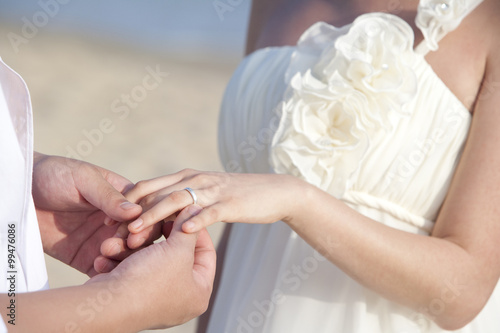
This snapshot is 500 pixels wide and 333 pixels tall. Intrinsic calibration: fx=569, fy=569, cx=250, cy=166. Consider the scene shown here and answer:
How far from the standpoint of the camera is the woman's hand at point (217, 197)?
1.25 meters

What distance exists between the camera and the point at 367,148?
5.23ft

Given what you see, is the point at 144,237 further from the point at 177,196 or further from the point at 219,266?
the point at 219,266

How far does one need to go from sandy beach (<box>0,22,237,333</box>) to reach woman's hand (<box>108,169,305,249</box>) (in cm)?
294

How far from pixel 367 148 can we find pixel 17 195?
941mm

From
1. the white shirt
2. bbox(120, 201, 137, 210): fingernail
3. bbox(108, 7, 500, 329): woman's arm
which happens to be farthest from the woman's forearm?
the white shirt

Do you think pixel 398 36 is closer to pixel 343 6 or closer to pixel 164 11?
pixel 343 6

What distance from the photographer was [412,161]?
164 centimetres

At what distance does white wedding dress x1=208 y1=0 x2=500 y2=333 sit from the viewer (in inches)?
63.3

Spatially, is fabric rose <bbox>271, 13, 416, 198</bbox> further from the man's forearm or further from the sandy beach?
the sandy beach

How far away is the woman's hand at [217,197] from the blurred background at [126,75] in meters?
2.86

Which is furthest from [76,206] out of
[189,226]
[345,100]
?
[345,100]

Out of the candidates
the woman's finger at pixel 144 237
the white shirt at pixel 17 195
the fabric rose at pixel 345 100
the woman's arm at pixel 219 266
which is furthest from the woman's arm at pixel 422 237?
the woman's arm at pixel 219 266

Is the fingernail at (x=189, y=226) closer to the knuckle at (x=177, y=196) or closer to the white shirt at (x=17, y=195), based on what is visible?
the knuckle at (x=177, y=196)

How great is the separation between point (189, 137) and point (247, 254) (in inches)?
220
